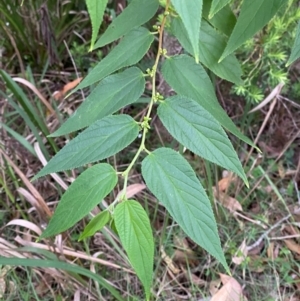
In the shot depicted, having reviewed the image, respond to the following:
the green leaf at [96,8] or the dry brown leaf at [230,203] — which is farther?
the dry brown leaf at [230,203]

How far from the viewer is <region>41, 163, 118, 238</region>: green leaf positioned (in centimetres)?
62

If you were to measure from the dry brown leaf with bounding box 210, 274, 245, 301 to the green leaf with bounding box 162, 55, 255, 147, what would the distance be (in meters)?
0.57

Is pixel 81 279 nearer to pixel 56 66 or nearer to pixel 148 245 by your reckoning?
pixel 148 245

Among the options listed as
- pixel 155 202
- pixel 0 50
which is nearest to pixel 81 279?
pixel 155 202

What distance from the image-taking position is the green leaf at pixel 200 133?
62 cm

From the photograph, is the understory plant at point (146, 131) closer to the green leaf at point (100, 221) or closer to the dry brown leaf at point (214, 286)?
the green leaf at point (100, 221)

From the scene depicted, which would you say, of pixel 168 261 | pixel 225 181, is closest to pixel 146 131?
pixel 168 261

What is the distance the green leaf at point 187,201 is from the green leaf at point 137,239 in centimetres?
5

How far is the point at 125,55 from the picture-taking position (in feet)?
2.35

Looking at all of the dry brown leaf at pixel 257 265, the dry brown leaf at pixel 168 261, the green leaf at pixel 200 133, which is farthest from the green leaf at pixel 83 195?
the dry brown leaf at pixel 257 265

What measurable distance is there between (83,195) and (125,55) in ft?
0.79

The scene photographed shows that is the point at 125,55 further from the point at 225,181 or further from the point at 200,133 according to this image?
the point at 225,181

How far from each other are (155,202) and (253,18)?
0.75 metres

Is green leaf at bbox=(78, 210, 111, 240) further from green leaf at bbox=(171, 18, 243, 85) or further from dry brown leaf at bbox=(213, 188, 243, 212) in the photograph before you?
dry brown leaf at bbox=(213, 188, 243, 212)
